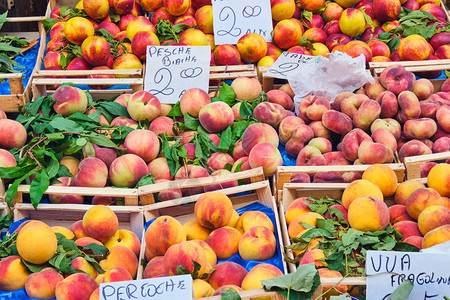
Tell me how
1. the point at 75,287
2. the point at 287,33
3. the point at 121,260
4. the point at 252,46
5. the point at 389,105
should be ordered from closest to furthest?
the point at 75,287
the point at 121,260
the point at 389,105
the point at 252,46
the point at 287,33

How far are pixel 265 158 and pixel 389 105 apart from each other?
2.37 ft

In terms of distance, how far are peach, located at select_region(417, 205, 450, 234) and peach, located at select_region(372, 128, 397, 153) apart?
0.57m

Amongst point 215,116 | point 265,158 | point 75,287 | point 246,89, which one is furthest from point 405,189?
point 75,287

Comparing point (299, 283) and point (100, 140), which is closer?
point (299, 283)

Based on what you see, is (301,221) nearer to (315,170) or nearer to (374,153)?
(315,170)

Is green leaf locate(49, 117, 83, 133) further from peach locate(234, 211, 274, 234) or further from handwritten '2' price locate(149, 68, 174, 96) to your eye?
peach locate(234, 211, 274, 234)

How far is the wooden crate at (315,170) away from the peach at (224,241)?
0.34 m

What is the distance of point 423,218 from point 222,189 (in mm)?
795

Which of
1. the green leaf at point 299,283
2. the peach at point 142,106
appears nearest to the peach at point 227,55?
the peach at point 142,106

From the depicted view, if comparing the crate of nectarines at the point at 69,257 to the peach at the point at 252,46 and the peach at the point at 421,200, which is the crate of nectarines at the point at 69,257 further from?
the peach at the point at 252,46

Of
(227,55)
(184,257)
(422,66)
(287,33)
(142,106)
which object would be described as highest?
(287,33)

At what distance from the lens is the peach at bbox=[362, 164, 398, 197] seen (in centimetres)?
187

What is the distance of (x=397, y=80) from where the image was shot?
8.05 feet

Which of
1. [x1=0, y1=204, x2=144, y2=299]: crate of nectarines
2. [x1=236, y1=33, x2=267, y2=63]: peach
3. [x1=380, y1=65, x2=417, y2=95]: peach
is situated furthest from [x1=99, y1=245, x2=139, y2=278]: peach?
[x1=236, y1=33, x2=267, y2=63]: peach
